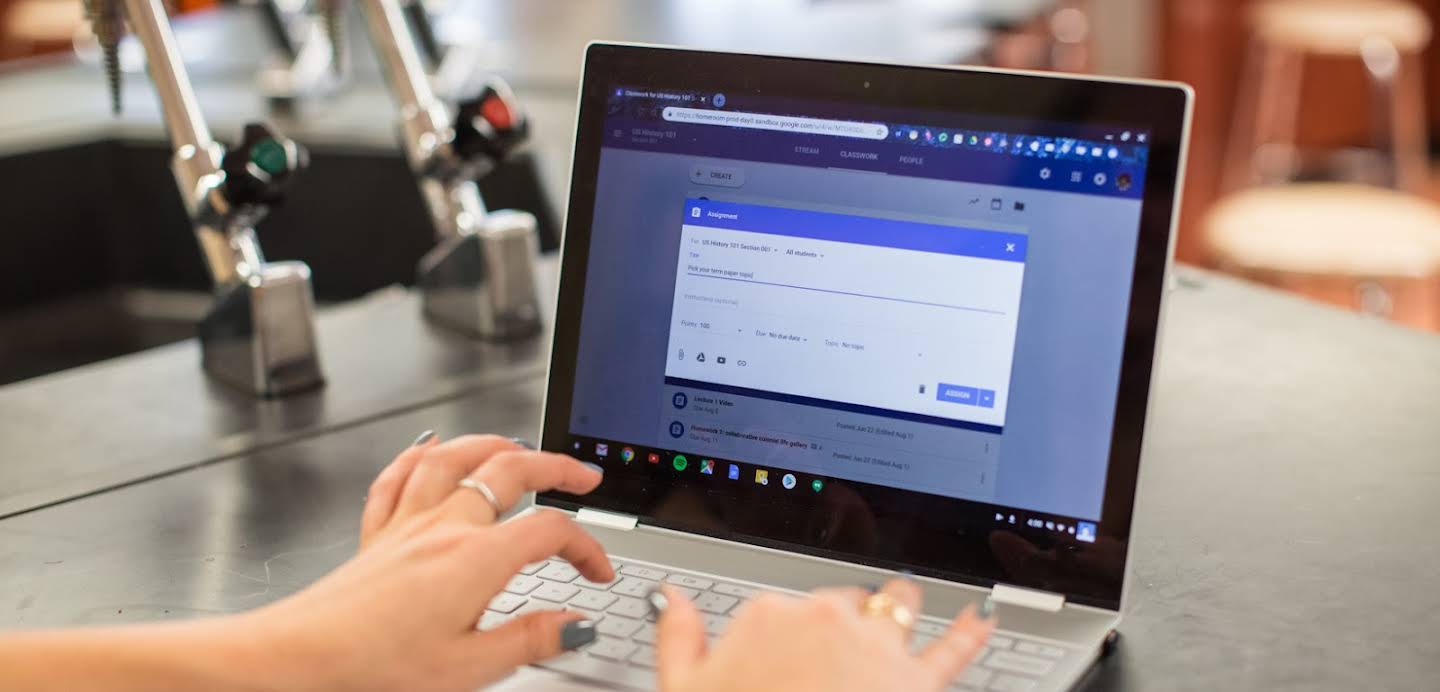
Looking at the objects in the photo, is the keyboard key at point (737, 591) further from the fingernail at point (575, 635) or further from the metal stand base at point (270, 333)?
the metal stand base at point (270, 333)

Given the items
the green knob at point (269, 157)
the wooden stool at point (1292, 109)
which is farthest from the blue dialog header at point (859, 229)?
the wooden stool at point (1292, 109)

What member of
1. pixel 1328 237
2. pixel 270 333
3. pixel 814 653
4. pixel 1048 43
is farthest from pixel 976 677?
pixel 1048 43

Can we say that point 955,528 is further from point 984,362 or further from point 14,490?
point 14,490

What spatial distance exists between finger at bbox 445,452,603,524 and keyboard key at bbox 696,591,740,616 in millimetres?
83

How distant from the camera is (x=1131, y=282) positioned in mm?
726

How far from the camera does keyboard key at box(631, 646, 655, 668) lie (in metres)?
0.69

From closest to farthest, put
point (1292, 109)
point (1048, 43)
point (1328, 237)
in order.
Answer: point (1328, 237) < point (1048, 43) < point (1292, 109)

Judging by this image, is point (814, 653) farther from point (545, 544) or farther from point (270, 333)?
point (270, 333)

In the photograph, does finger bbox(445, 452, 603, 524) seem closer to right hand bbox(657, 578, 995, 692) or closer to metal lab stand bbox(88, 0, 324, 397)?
right hand bbox(657, 578, 995, 692)

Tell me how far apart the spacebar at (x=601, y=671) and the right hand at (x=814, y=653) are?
6 centimetres

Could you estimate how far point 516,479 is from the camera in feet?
2.35

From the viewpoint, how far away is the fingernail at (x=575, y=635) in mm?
664

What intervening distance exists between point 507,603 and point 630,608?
6 centimetres

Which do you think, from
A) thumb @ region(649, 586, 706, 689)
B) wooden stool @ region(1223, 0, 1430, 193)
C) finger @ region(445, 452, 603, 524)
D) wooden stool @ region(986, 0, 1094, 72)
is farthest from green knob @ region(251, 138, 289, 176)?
wooden stool @ region(1223, 0, 1430, 193)
